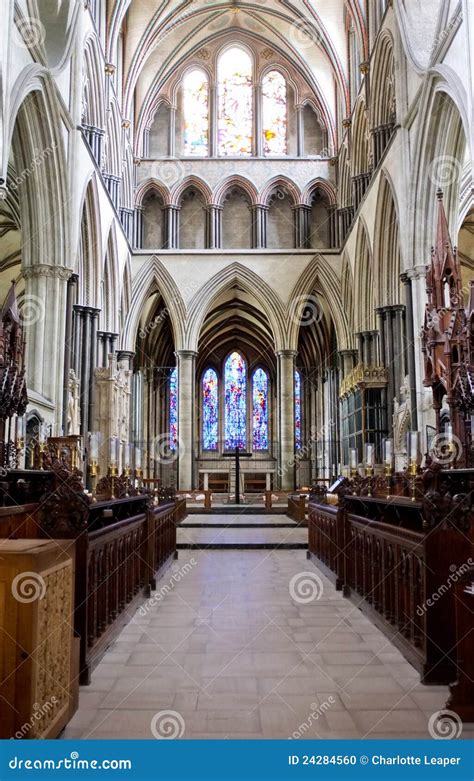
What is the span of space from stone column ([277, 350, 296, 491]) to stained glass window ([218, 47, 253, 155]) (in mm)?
7955

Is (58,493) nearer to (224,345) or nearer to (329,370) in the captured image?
(329,370)

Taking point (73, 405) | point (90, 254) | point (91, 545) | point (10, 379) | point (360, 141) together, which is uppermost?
point (360, 141)

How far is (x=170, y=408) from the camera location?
34406 mm

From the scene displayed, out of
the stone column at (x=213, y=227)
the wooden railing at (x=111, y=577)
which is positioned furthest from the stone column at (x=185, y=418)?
the wooden railing at (x=111, y=577)

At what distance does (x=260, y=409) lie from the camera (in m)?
34.2

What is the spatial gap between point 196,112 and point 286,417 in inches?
470

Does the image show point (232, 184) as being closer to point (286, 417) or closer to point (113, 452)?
point (286, 417)

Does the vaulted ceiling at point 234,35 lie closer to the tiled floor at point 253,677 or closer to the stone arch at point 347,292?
the stone arch at point 347,292

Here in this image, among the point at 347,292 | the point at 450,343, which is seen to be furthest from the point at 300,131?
the point at 450,343

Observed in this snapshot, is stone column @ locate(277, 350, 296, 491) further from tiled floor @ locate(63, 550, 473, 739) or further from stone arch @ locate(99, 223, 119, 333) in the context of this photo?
tiled floor @ locate(63, 550, 473, 739)

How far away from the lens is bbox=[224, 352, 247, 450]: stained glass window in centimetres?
3312

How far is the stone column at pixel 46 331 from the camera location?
13469 millimetres

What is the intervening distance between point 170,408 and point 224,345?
455 centimetres

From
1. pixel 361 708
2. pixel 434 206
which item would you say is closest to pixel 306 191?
pixel 434 206
